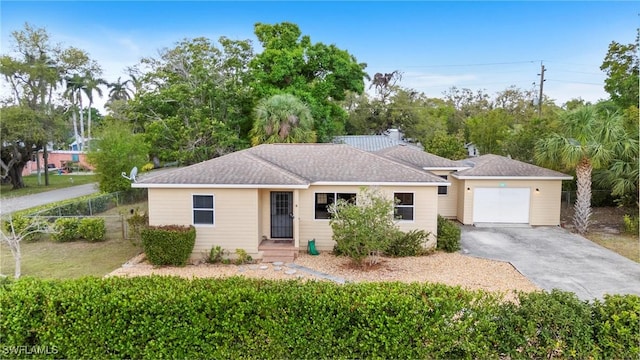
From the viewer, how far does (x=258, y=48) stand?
31.1 metres

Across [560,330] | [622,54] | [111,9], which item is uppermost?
[622,54]

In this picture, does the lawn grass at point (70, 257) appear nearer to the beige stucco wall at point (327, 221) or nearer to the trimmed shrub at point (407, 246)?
the beige stucco wall at point (327, 221)

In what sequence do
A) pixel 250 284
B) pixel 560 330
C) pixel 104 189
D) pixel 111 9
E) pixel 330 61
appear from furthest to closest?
pixel 330 61
pixel 104 189
pixel 111 9
pixel 250 284
pixel 560 330

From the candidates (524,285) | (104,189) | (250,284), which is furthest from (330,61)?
(250,284)

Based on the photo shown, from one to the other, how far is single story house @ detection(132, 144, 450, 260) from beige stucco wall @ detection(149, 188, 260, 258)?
3cm

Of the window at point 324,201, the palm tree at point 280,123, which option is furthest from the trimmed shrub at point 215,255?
the palm tree at point 280,123

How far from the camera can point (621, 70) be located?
21812 mm

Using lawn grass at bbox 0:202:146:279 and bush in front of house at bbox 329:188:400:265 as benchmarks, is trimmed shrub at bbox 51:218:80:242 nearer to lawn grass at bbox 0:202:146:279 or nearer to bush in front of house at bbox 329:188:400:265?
lawn grass at bbox 0:202:146:279

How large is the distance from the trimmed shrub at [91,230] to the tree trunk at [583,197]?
19561mm

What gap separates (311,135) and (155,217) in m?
11.1

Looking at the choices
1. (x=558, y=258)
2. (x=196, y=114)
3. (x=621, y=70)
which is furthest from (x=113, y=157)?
(x=621, y=70)

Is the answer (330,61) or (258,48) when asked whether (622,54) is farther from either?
(258,48)

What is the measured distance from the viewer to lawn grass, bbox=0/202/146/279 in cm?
1089

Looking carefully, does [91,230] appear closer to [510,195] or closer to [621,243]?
[510,195]
